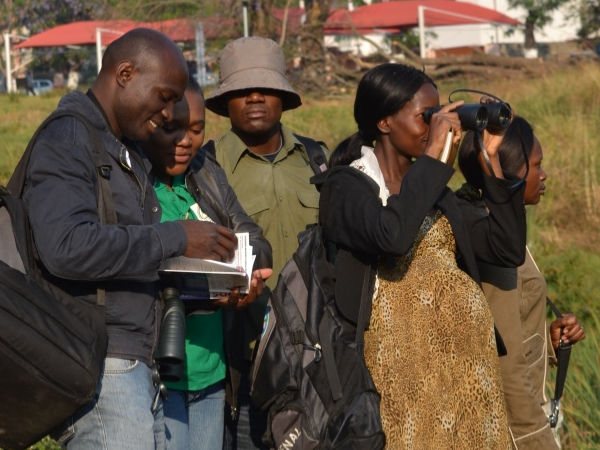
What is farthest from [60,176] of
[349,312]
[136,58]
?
A: [349,312]

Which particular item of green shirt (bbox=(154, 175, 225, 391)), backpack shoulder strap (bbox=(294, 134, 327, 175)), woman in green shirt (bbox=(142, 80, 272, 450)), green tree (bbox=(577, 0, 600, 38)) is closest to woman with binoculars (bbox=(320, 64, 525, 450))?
woman in green shirt (bbox=(142, 80, 272, 450))

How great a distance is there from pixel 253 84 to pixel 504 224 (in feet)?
3.91

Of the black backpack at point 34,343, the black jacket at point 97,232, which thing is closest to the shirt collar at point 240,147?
the black jacket at point 97,232

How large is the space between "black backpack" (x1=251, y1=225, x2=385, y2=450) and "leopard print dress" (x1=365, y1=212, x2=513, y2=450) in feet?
0.25

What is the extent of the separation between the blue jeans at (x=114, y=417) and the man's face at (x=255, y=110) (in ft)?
4.92

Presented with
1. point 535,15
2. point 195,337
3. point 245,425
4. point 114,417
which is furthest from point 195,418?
point 535,15

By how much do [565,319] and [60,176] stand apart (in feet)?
6.56

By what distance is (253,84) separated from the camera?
4105 mm

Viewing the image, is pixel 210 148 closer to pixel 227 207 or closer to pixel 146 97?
pixel 227 207

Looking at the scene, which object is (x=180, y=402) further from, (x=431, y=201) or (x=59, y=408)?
(x=431, y=201)

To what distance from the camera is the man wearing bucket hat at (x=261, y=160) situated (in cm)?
402

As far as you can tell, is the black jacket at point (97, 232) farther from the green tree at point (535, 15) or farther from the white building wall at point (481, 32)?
the green tree at point (535, 15)

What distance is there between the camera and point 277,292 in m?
3.31

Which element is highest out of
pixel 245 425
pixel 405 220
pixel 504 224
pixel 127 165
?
pixel 127 165
